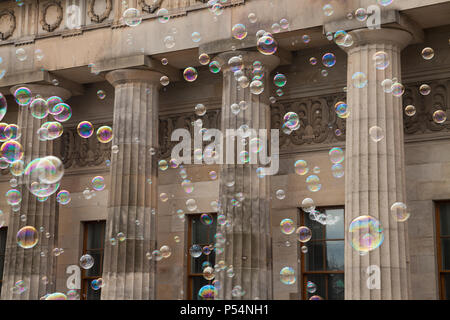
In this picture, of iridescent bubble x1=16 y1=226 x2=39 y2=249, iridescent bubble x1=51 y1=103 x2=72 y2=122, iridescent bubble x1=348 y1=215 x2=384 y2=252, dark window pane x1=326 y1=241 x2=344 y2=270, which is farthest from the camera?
dark window pane x1=326 y1=241 x2=344 y2=270

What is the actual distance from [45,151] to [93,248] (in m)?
3.82

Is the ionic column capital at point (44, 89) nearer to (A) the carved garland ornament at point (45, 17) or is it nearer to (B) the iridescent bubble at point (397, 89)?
(A) the carved garland ornament at point (45, 17)

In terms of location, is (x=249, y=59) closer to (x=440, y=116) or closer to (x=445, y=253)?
(x=440, y=116)

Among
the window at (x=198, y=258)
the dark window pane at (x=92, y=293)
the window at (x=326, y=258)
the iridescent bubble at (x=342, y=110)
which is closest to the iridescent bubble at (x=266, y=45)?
the iridescent bubble at (x=342, y=110)

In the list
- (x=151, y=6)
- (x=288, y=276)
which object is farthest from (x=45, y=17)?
(x=288, y=276)

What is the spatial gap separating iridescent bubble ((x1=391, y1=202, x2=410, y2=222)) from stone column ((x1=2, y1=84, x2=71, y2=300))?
38.6ft

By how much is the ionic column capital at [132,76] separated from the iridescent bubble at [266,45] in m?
4.67

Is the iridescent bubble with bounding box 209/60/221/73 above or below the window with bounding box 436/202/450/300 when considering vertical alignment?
above

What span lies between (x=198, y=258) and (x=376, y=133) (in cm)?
834

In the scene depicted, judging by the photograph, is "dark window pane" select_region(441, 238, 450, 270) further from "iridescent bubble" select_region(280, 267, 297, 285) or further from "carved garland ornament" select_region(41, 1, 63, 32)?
"carved garland ornament" select_region(41, 1, 63, 32)

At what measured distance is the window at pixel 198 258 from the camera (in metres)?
24.6

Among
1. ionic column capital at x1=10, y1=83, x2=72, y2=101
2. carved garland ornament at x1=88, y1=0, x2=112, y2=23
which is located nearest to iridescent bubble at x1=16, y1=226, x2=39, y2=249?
ionic column capital at x1=10, y1=83, x2=72, y2=101

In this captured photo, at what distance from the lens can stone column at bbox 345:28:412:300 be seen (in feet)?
60.4

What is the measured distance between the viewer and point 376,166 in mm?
18969
